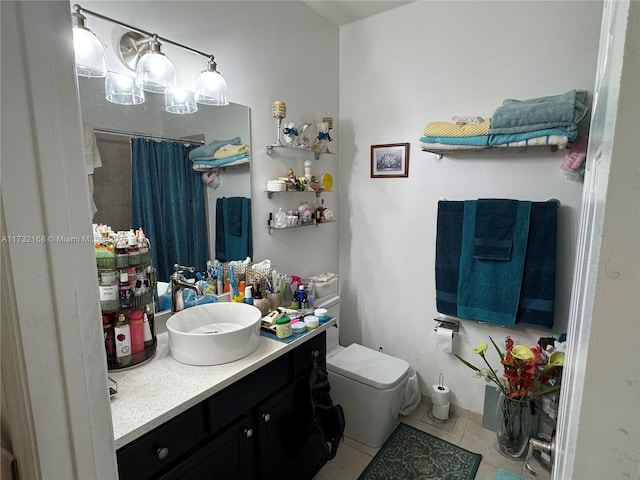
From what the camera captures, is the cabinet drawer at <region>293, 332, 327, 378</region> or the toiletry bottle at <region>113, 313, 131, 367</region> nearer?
the toiletry bottle at <region>113, 313, 131, 367</region>

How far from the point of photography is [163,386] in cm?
111

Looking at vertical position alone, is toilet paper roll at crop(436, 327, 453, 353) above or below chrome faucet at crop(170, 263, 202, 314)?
below

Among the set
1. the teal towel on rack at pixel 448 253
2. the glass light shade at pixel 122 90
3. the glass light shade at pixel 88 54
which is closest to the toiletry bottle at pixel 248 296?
the glass light shade at pixel 122 90

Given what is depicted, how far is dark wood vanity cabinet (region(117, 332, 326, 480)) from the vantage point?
1002 mm

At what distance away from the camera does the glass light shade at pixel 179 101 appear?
1.50 m

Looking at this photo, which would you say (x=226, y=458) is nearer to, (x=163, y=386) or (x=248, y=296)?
(x=163, y=386)

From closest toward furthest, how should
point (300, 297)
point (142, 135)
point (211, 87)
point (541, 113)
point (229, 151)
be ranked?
1. point (142, 135)
2. point (211, 87)
3. point (541, 113)
4. point (229, 151)
5. point (300, 297)

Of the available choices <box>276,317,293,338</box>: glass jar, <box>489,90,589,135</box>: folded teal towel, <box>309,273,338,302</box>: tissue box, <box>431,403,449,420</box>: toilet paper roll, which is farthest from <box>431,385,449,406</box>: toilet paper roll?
<box>489,90,589,135</box>: folded teal towel

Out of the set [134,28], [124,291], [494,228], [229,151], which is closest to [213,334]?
[124,291]

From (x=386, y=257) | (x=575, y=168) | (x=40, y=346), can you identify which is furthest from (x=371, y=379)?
(x=40, y=346)

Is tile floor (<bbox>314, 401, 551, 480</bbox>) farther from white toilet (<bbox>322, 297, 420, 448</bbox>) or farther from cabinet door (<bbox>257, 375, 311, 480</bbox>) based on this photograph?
cabinet door (<bbox>257, 375, 311, 480</bbox>)

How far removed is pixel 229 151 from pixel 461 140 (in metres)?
1.29

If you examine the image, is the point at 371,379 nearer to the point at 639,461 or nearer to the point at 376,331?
the point at 376,331

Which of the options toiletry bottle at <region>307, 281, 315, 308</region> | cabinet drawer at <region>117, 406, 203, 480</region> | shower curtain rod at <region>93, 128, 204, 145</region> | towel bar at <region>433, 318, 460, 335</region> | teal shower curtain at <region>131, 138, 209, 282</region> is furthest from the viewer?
towel bar at <region>433, 318, 460, 335</region>
